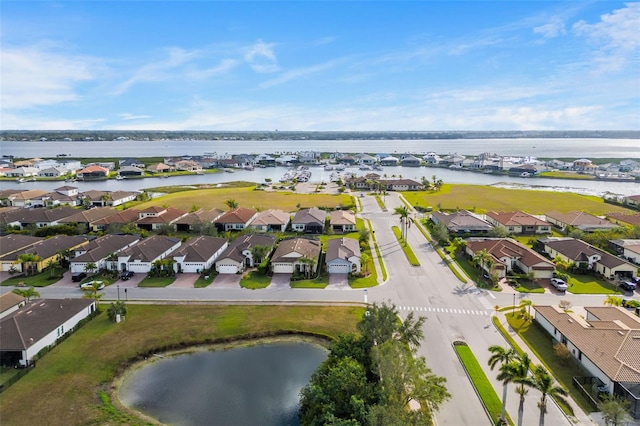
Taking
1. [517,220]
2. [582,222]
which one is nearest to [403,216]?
[517,220]

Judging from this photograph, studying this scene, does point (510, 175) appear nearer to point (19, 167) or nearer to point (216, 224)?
point (216, 224)

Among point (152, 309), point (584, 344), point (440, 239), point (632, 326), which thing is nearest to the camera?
point (584, 344)

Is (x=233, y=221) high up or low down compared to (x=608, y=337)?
up

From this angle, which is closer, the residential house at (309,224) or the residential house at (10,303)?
the residential house at (10,303)

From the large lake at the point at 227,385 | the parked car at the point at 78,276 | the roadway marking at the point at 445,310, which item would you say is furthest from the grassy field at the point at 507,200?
the parked car at the point at 78,276

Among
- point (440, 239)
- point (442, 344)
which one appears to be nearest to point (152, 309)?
point (442, 344)

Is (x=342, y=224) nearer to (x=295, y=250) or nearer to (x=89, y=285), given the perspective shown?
(x=295, y=250)

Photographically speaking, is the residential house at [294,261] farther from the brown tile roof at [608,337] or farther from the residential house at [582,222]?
the residential house at [582,222]
